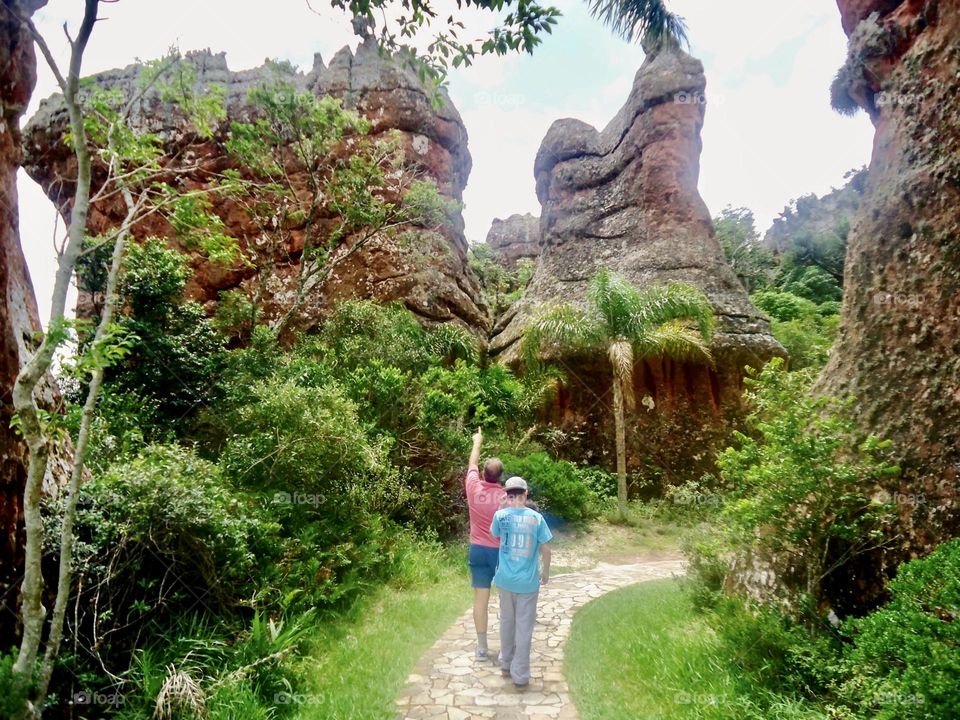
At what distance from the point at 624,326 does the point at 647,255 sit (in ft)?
20.0

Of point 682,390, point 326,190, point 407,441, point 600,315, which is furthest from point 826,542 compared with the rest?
point 326,190

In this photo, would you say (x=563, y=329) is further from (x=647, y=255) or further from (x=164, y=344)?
(x=164, y=344)

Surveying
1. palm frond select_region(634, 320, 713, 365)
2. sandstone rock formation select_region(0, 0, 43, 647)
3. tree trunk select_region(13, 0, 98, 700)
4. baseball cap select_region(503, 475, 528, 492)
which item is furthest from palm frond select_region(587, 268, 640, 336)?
tree trunk select_region(13, 0, 98, 700)

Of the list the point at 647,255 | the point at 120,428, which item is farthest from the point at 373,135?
the point at 120,428

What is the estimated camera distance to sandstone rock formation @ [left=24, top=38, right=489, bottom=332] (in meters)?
17.6

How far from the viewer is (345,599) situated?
7.28 metres

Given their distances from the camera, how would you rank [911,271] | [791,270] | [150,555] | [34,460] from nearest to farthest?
[34,460], [150,555], [911,271], [791,270]

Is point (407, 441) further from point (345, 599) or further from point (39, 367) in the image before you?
point (39, 367)

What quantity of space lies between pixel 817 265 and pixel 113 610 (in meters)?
33.1

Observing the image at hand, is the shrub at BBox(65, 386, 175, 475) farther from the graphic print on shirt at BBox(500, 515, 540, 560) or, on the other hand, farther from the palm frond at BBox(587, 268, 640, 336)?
the palm frond at BBox(587, 268, 640, 336)

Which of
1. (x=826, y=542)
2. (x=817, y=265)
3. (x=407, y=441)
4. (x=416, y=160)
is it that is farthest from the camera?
(x=817, y=265)

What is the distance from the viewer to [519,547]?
463cm

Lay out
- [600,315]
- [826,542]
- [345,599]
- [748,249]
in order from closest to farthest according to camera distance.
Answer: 1. [826,542]
2. [345,599]
3. [600,315]
4. [748,249]

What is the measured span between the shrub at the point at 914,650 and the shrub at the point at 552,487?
8.81 metres
